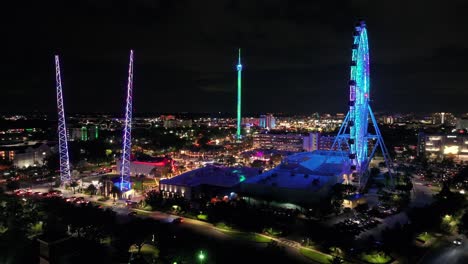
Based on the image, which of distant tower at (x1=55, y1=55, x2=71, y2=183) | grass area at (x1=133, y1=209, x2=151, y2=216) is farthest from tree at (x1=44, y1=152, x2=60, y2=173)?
grass area at (x1=133, y1=209, x2=151, y2=216)

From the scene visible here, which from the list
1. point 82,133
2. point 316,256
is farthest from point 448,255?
point 82,133

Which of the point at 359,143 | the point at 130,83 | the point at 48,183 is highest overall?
the point at 130,83

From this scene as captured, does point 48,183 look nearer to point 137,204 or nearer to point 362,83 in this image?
point 137,204

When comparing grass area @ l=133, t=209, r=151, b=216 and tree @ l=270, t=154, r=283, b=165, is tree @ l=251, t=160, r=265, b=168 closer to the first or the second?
tree @ l=270, t=154, r=283, b=165

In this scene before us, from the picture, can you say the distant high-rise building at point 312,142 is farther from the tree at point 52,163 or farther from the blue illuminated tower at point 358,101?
the tree at point 52,163

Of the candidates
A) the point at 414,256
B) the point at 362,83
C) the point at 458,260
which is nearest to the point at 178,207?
the point at 414,256

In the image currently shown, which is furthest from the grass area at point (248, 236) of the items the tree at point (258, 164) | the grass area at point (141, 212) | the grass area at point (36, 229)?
the tree at point (258, 164)

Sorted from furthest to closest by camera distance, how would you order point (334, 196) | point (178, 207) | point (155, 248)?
point (334, 196), point (178, 207), point (155, 248)

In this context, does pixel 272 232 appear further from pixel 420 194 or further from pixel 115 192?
pixel 420 194
